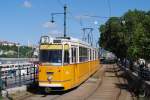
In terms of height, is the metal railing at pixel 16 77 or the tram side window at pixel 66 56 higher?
the tram side window at pixel 66 56

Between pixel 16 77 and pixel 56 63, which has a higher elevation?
pixel 56 63

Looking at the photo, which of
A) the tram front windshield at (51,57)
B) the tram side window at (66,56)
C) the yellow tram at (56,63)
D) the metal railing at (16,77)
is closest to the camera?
the metal railing at (16,77)

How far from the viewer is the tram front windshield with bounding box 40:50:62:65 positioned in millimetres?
24141

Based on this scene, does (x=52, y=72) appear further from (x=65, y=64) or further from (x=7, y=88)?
(x=7, y=88)

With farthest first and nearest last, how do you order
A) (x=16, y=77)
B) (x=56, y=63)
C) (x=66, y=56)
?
(x=16, y=77) → (x=66, y=56) → (x=56, y=63)

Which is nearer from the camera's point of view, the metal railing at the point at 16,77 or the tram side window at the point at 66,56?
the metal railing at the point at 16,77

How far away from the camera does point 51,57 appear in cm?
2428

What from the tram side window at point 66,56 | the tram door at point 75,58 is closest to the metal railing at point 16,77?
the tram side window at point 66,56

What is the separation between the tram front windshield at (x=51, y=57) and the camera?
24141 mm

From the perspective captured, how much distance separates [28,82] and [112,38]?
61202mm

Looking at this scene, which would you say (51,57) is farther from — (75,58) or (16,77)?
(16,77)

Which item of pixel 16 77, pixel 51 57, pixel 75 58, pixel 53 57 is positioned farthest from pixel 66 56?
pixel 16 77

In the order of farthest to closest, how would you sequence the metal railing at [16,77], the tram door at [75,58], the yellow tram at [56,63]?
1. the tram door at [75,58]
2. the yellow tram at [56,63]
3. the metal railing at [16,77]

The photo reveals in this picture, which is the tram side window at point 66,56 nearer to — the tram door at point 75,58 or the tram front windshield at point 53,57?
the tram front windshield at point 53,57
